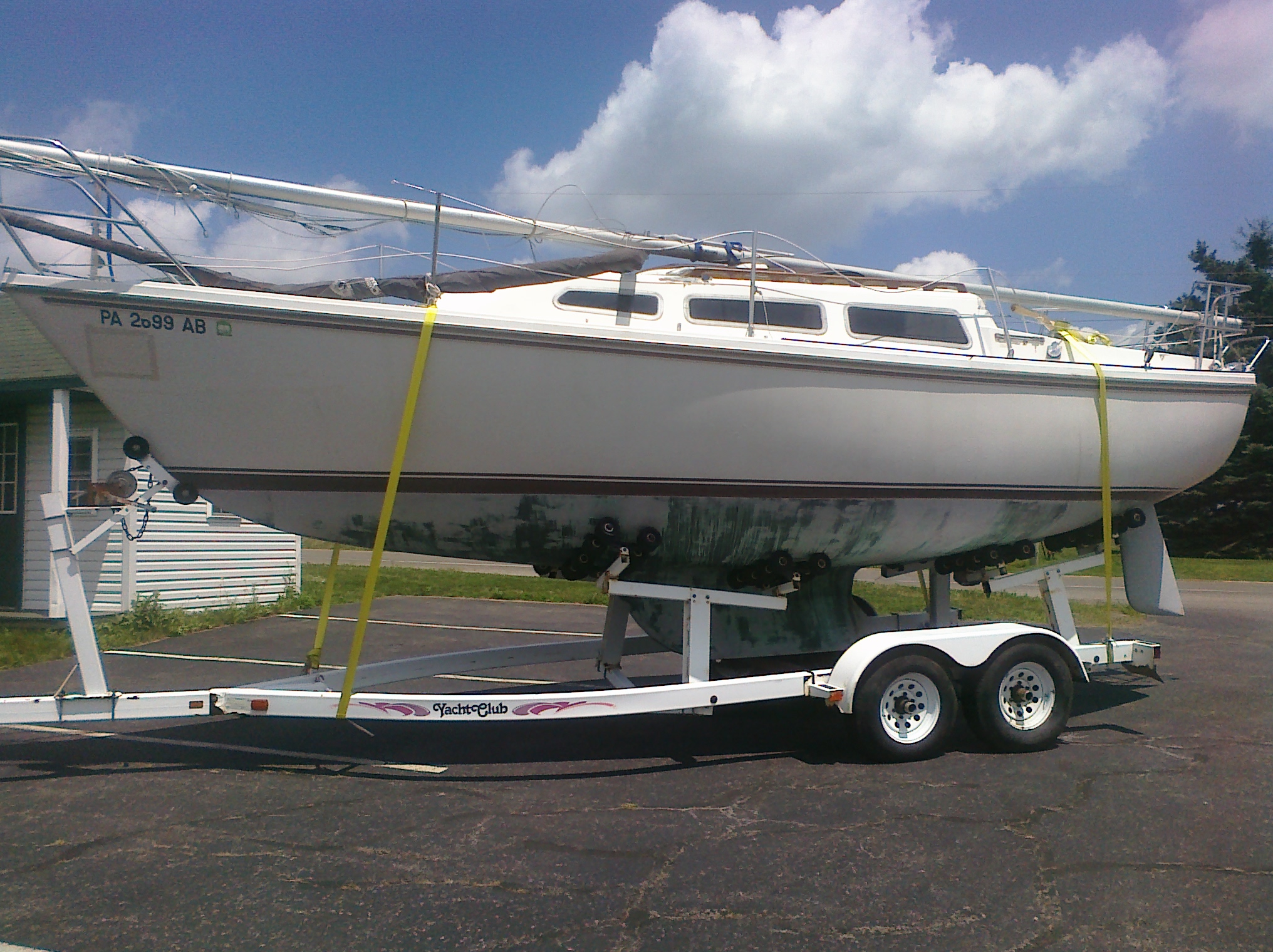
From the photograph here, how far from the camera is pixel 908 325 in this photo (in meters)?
6.63

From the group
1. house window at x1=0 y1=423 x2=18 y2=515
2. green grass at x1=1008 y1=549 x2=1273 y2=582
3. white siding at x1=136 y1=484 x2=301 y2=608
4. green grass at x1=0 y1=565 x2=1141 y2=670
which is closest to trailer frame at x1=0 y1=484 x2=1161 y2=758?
green grass at x1=0 y1=565 x2=1141 y2=670

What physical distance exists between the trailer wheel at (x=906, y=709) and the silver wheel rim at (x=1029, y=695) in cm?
49

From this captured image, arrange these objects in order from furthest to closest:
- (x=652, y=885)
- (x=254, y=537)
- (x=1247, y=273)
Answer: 1. (x=1247, y=273)
2. (x=254, y=537)
3. (x=652, y=885)

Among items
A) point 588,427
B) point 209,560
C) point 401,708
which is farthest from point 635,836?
point 209,560

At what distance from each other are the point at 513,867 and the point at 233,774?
2.34 metres

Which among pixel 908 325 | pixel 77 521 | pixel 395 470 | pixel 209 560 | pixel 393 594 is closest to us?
pixel 395 470

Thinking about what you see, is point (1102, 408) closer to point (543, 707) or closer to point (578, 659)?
point (578, 659)

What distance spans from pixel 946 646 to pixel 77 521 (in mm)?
11635

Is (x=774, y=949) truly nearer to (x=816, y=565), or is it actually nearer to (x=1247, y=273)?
A: (x=816, y=565)

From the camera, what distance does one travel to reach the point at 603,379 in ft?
18.3

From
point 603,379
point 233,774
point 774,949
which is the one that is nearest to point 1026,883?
point 774,949

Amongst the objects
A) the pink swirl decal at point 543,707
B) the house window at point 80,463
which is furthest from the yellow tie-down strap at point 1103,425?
the house window at point 80,463

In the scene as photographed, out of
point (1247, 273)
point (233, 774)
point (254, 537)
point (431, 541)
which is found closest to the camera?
point (233, 774)

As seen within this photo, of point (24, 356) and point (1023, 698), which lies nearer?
point (1023, 698)
